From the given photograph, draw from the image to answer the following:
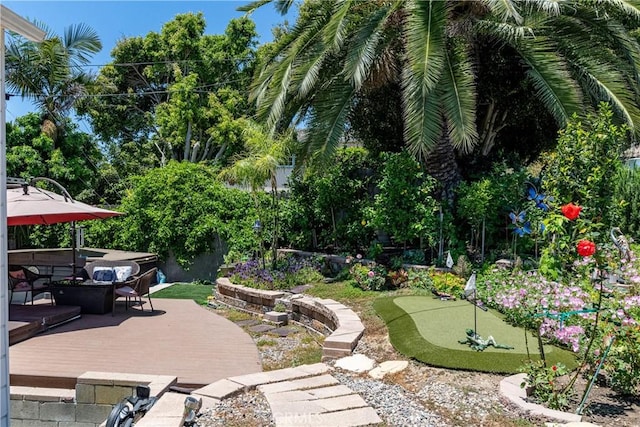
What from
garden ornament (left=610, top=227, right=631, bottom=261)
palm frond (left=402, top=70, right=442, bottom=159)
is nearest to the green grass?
palm frond (left=402, top=70, right=442, bottom=159)

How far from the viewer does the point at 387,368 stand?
5.11 meters

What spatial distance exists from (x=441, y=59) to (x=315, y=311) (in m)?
4.61

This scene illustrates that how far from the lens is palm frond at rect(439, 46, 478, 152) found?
8062mm

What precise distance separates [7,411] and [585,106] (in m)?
9.43

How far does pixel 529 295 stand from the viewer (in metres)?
5.54

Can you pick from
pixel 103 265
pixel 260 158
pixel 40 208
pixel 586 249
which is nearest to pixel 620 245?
pixel 586 249

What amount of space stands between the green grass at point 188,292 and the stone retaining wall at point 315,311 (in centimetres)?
67

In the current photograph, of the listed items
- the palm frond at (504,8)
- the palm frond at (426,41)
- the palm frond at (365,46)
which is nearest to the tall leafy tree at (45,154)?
the palm frond at (365,46)

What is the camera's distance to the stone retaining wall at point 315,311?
19.1ft

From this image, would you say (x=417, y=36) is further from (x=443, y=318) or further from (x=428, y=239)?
(x=443, y=318)

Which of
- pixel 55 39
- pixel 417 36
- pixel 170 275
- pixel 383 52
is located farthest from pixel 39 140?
pixel 417 36

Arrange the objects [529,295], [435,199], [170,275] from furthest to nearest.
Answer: [170,275] < [435,199] < [529,295]

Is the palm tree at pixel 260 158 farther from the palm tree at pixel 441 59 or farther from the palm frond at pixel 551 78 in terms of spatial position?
the palm frond at pixel 551 78

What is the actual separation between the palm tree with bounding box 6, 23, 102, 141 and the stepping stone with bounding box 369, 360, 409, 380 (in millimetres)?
14377
